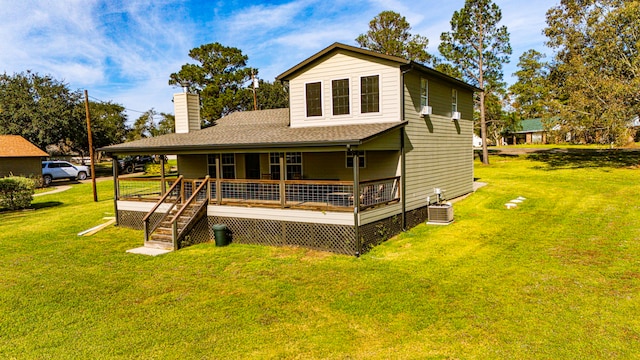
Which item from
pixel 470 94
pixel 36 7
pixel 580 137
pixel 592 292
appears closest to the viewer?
pixel 592 292

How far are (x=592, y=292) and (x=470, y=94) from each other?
13608mm

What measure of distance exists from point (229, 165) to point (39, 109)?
31.2 m

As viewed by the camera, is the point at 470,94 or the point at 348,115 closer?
the point at 348,115

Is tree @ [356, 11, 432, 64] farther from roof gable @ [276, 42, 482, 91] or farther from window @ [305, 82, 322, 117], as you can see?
window @ [305, 82, 322, 117]

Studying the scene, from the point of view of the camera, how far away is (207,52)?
4834cm

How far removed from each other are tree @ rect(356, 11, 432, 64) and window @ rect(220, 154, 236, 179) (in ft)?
83.4

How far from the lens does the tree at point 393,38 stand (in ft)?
122

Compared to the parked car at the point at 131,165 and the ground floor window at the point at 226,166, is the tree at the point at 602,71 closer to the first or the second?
the ground floor window at the point at 226,166

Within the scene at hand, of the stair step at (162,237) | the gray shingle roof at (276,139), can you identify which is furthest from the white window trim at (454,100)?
the stair step at (162,237)

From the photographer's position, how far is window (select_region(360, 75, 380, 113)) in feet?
44.8

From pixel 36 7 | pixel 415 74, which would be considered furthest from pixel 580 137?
pixel 36 7

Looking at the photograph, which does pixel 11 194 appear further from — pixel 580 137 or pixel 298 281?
pixel 580 137

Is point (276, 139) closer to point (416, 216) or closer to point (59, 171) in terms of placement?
point (416, 216)

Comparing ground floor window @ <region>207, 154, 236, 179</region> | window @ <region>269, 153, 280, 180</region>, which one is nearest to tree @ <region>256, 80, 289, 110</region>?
ground floor window @ <region>207, 154, 236, 179</region>
